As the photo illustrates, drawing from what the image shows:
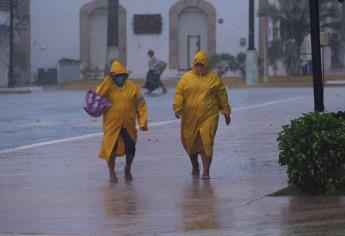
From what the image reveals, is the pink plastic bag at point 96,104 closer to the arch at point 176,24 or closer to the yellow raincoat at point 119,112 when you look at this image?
the yellow raincoat at point 119,112

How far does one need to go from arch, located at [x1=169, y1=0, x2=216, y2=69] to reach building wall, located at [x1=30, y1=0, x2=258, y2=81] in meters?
0.20

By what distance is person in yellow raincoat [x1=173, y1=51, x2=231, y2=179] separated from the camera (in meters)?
13.2

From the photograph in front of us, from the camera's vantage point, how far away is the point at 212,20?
51781 millimetres

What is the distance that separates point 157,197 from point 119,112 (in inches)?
68.8

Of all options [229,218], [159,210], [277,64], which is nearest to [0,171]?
[159,210]

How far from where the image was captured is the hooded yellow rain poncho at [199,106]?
13188mm

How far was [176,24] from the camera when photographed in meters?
52.2

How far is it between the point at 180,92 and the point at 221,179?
3.89 ft

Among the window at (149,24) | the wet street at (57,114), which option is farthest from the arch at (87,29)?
the wet street at (57,114)

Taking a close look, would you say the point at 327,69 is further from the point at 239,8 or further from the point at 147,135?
the point at 147,135

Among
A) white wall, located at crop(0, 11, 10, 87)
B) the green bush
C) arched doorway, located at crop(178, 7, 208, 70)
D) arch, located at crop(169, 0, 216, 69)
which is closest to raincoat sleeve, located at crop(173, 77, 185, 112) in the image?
the green bush

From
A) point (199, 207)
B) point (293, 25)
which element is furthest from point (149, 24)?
point (199, 207)

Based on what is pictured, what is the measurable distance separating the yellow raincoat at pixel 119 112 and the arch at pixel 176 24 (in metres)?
38.4

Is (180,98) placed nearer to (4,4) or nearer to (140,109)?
(140,109)
